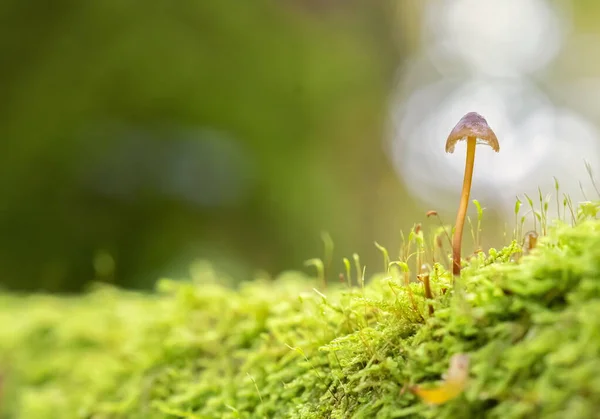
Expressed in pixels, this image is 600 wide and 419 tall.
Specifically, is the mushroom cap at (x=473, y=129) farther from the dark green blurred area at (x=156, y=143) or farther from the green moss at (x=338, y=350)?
the dark green blurred area at (x=156, y=143)

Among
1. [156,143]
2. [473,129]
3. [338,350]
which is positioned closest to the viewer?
[473,129]

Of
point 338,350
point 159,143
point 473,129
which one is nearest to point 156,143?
point 159,143

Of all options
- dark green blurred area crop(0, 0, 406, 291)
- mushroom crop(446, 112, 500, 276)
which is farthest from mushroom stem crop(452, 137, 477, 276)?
dark green blurred area crop(0, 0, 406, 291)

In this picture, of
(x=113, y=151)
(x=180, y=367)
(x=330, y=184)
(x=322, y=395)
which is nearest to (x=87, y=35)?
(x=113, y=151)

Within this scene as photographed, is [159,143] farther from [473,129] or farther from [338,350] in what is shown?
[473,129]

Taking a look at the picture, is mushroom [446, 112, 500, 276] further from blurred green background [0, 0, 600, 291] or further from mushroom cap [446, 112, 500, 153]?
blurred green background [0, 0, 600, 291]

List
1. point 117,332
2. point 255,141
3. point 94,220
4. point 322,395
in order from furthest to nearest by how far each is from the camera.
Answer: point 255,141, point 94,220, point 117,332, point 322,395

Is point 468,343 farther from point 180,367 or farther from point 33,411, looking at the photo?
point 33,411
